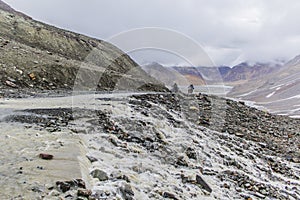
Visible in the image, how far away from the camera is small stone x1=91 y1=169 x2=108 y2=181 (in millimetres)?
8914

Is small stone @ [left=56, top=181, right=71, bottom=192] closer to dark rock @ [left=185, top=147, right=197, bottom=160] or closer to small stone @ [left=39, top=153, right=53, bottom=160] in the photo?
small stone @ [left=39, top=153, right=53, bottom=160]

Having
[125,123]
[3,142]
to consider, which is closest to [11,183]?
[3,142]

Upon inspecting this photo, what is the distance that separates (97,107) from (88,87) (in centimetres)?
1530

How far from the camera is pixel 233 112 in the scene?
86.4 feet

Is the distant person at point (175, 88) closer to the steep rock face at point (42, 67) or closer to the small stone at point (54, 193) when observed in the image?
the steep rock face at point (42, 67)

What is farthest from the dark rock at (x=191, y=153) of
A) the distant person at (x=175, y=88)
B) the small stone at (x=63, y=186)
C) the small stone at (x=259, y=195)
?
the distant person at (x=175, y=88)

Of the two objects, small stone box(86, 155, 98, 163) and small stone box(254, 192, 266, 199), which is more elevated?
small stone box(86, 155, 98, 163)

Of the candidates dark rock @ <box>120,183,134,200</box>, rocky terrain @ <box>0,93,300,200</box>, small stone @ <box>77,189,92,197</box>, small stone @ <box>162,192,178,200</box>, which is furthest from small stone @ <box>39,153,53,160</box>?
small stone @ <box>162,192,178,200</box>

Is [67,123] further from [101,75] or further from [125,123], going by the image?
[101,75]

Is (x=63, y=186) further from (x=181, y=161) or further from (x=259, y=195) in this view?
(x=259, y=195)

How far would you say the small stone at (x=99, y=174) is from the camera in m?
8.91

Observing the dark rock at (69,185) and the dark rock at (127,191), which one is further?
the dark rock at (127,191)

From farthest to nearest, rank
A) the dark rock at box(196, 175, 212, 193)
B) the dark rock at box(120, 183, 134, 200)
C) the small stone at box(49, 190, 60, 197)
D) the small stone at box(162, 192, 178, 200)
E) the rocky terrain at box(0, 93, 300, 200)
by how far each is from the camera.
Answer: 1. the dark rock at box(196, 175, 212, 193)
2. the small stone at box(162, 192, 178, 200)
3. the dark rock at box(120, 183, 134, 200)
4. the rocky terrain at box(0, 93, 300, 200)
5. the small stone at box(49, 190, 60, 197)

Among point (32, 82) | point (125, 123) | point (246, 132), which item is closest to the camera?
point (125, 123)
